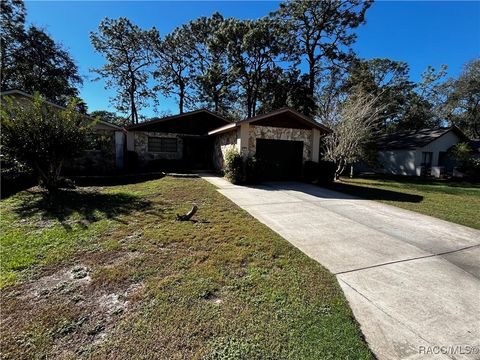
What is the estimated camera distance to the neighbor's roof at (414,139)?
20.5 meters

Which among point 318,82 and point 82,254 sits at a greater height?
point 318,82

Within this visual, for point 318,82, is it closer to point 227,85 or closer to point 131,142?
point 227,85

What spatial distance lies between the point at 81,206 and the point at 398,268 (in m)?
7.20

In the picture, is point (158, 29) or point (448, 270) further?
point (158, 29)

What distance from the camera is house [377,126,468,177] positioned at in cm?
2030

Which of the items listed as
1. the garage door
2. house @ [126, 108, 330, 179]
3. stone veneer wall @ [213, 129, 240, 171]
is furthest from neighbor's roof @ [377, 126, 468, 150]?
stone veneer wall @ [213, 129, 240, 171]

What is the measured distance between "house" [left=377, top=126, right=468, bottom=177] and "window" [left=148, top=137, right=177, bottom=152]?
60.3 ft

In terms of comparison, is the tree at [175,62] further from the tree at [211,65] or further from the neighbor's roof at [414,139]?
the neighbor's roof at [414,139]

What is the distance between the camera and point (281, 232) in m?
5.05

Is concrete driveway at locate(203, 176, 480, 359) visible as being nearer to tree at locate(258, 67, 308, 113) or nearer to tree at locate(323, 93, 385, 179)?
tree at locate(323, 93, 385, 179)

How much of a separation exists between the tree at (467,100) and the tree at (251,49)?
22.9 metres

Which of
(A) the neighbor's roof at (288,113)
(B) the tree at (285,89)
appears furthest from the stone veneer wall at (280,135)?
(B) the tree at (285,89)

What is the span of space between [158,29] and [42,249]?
30.3 m

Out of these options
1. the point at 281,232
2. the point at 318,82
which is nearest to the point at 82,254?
the point at 281,232
